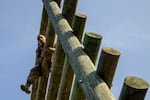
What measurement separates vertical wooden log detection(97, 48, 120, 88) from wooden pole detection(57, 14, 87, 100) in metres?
0.93

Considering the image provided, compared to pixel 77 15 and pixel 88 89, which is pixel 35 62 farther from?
pixel 88 89

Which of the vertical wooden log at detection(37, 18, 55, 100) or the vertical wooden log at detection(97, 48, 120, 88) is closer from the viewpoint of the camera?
the vertical wooden log at detection(97, 48, 120, 88)

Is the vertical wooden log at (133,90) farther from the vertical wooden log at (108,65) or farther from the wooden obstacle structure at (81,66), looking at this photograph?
the vertical wooden log at (108,65)

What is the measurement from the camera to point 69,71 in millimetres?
4215

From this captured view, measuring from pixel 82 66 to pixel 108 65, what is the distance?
1.06ft

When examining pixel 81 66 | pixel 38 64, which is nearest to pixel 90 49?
pixel 81 66

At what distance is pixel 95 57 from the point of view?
151 inches

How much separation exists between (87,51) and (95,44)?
0.11m

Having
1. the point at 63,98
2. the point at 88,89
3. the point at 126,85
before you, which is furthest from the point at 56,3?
the point at 126,85

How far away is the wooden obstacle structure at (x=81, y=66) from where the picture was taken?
2880 millimetres

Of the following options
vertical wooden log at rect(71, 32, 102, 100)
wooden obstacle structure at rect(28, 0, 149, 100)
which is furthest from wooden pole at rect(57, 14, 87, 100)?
vertical wooden log at rect(71, 32, 102, 100)

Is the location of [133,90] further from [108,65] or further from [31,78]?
[31,78]

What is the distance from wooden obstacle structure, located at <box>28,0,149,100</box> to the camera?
9.45 ft

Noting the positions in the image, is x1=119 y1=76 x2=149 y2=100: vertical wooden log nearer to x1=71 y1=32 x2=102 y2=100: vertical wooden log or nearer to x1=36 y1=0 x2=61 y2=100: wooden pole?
x1=71 y1=32 x2=102 y2=100: vertical wooden log
